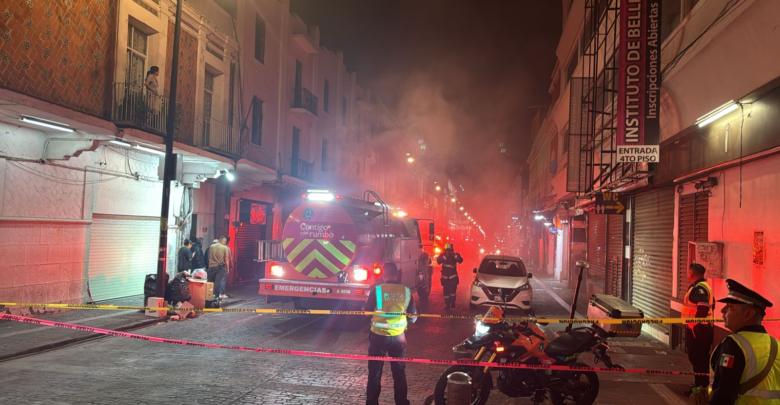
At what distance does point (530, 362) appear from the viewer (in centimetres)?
526

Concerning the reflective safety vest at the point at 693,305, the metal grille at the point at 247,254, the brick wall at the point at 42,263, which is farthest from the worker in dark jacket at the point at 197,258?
the reflective safety vest at the point at 693,305

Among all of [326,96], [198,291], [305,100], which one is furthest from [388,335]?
[326,96]

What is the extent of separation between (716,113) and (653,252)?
14.1 ft

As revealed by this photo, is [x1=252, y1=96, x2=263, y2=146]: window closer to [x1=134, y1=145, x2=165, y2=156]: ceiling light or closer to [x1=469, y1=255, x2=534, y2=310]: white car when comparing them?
[x1=134, y1=145, x2=165, y2=156]: ceiling light

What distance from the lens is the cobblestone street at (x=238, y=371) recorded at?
5.60 metres

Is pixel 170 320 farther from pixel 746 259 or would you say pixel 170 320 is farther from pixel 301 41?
pixel 301 41

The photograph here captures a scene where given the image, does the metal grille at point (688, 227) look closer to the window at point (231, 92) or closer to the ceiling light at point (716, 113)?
the ceiling light at point (716, 113)

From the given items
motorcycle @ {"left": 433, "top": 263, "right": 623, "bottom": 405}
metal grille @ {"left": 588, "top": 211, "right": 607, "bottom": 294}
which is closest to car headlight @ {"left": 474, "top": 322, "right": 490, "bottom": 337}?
motorcycle @ {"left": 433, "top": 263, "right": 623, "bottom": 405}

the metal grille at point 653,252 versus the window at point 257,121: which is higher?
the window at point 257,121

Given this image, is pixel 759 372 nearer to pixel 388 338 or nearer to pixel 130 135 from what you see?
pixel 388 338

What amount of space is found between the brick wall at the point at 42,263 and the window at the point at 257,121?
793 cm

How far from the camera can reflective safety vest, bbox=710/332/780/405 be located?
2816 mm

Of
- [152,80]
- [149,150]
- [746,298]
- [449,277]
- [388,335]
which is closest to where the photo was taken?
[746,298]

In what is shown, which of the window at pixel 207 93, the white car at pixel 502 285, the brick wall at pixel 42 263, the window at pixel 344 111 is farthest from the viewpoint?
the window at pixel 344 111
